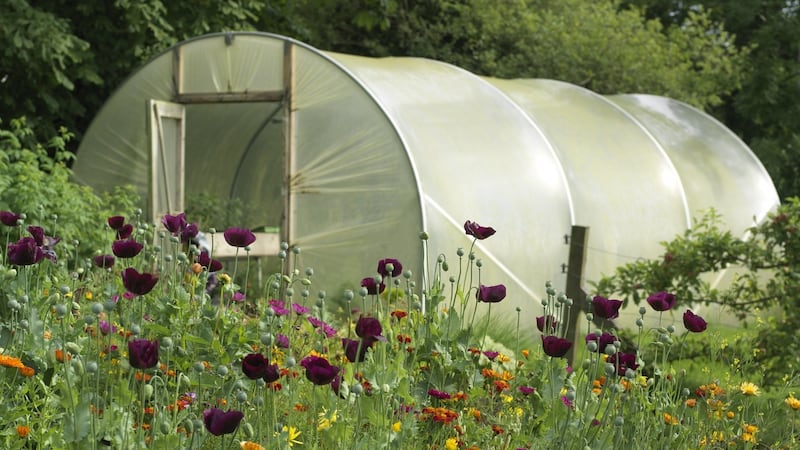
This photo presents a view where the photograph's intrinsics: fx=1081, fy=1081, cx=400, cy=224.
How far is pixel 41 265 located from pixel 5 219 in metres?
0.68

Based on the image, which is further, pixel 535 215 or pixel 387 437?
pixel 535 215

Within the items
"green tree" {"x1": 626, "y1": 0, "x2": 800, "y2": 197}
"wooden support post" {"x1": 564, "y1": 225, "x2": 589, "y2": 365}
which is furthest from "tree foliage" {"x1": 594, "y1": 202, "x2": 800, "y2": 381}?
"green tree" {"x1": 626, "y1": 0, "x2": 800, "y2": 197}

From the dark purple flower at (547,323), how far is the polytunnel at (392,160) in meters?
3.96

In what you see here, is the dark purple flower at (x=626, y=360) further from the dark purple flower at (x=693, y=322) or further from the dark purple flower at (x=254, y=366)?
the dark purple flower at (x=254, y=366)

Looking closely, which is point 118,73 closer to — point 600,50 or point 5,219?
point 600,50

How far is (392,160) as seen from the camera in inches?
328

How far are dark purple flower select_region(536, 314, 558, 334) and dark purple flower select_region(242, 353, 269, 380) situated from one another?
3.52ft

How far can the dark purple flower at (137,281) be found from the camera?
2.41 m

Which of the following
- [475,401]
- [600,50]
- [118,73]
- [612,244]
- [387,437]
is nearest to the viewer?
[387,437]

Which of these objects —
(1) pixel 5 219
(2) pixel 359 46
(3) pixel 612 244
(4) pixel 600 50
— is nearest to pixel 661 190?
(3) pixel 612 244

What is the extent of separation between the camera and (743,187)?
1235cm

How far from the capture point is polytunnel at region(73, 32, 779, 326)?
27.8ft

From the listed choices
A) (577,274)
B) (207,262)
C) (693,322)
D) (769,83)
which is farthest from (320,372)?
(769,83)

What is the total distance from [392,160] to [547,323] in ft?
16.4
